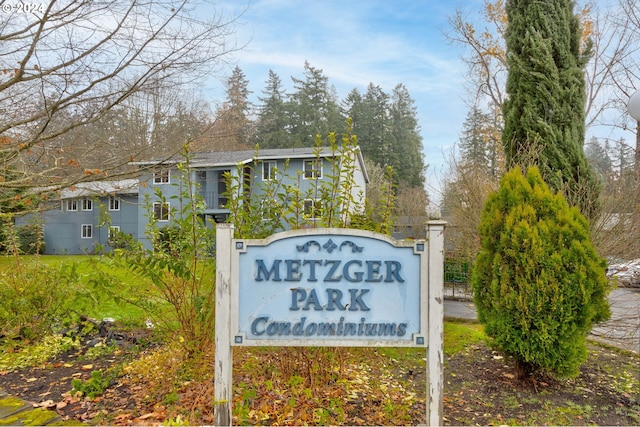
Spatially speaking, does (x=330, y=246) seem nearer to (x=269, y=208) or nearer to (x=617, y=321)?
(x=269, y=208)

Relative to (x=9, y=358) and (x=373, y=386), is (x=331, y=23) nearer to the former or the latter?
(x=373, y=386)

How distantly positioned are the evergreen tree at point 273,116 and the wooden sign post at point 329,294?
24.6 metres

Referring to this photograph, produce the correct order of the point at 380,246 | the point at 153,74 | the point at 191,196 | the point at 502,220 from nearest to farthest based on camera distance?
the point at 380,246 → the point at 191,196 → the point at 502,220 → the point at 153,74

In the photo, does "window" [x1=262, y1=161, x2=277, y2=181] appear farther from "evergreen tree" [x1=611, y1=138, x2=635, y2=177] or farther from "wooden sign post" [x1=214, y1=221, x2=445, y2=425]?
"evergreen tree" [x1=611, y1=138, x2=635, y2=177]

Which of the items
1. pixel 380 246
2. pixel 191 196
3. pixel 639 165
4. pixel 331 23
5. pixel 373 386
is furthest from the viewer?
pixel 639 165

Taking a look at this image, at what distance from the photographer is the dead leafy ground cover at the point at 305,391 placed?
296 cm

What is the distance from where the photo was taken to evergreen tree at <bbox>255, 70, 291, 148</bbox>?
28.8 metres

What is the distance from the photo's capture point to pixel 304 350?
3324 millimetres

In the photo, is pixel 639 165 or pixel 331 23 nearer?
pixel 331 23

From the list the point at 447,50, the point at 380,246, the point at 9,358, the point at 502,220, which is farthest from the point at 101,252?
the point at 447,50

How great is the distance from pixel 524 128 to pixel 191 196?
240 inches

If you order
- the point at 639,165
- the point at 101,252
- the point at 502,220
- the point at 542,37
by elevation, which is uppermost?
the point at 542,37

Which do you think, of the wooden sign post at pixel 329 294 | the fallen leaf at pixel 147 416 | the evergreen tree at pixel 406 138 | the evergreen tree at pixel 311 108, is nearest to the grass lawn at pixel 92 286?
the fallen leaf at pixel 147 416

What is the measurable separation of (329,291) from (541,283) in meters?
2.14
